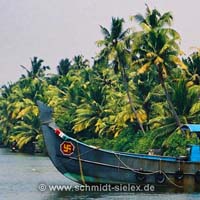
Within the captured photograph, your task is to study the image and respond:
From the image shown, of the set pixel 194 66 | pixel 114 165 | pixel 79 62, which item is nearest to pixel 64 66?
pixel 79 62

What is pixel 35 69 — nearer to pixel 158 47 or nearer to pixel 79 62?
pixel 79 62

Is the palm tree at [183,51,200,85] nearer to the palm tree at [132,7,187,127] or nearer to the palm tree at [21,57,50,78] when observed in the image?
the palm tree at [132,7,187,127]

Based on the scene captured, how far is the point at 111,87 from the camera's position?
51375 millimetres

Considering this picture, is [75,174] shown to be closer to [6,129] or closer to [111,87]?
[111,87]

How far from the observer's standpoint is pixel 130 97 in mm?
40281

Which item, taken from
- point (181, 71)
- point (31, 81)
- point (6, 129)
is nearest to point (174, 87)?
point (181, 71)

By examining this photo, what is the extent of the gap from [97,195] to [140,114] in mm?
16761

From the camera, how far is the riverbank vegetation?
3425 centimetres

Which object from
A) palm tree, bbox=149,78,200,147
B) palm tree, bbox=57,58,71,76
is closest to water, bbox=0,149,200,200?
palm tree, bbox=149,78,200,147

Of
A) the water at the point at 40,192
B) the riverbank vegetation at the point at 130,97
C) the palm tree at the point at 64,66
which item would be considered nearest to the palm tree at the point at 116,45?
the riverbank vegetation at the point at 130,97

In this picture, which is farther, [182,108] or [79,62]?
[79,62]

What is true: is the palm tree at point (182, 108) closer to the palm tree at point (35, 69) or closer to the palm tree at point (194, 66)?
the palm tree at point (194, 66)

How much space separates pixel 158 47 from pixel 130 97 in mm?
6976

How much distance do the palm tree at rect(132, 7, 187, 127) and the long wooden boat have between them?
7.22 metres
